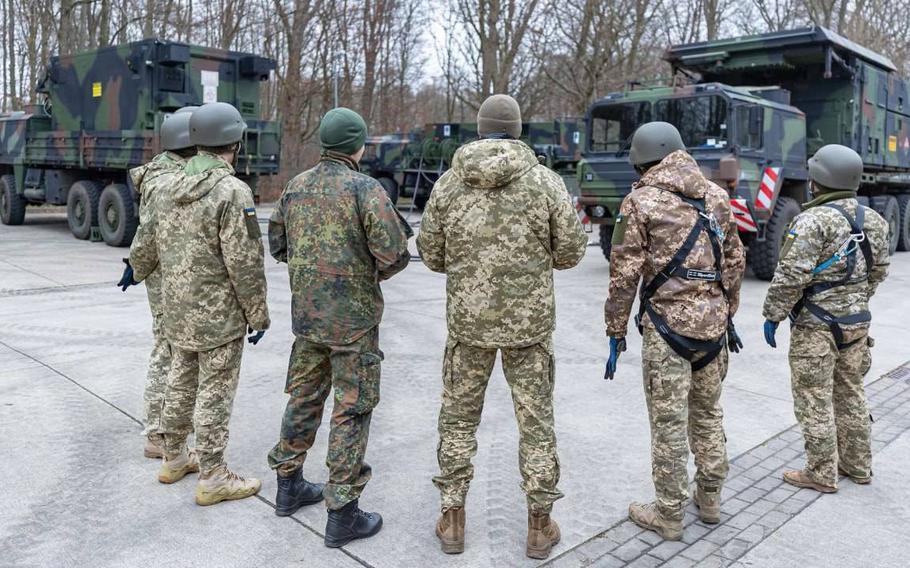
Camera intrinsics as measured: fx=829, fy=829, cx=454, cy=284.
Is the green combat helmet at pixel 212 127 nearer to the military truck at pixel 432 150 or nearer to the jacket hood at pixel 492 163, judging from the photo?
the jacket hood at pixel 492 163

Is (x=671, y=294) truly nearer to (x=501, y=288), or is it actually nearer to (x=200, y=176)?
(x=501, y=288)

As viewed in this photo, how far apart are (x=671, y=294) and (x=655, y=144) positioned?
619 millimetres

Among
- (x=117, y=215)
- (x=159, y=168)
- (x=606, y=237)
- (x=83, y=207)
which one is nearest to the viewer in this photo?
(x=159, y=168)

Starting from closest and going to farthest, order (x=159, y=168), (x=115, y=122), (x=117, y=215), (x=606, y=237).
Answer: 1. (x=159, y=168)
2. (x=606, y=237)
3. (x=117, y=215)
4. (x=115, y=122)

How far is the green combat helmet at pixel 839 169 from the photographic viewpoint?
3.70 metres

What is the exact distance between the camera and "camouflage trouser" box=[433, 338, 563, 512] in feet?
10.2

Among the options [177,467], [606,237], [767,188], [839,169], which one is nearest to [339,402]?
[177,467]

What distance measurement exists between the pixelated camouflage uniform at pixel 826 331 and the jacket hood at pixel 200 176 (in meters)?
2.50

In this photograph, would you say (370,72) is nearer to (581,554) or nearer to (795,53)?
(795,53)

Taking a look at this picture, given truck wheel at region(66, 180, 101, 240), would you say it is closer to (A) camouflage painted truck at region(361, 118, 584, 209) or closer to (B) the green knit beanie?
(A) camouflage painted truck at region(361, 118, 584, 209)

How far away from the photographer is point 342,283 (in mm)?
3195

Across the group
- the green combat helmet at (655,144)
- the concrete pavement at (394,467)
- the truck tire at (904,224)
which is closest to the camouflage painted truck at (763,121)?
the truck tire at (904,224)

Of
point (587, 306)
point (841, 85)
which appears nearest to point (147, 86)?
point (587, 306)

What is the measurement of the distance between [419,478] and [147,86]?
10.2 m
